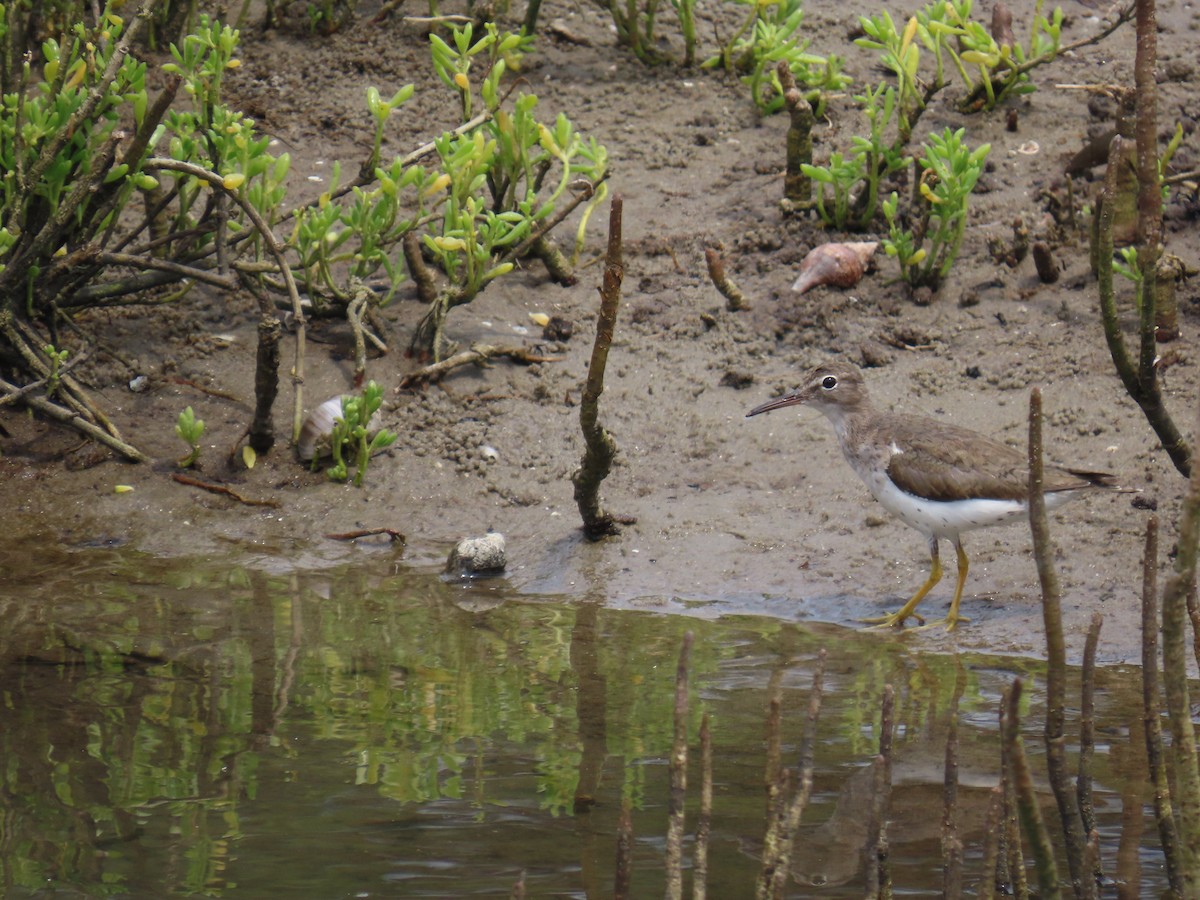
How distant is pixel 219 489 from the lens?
7664mm

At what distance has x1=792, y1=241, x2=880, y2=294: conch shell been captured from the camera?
8.59 m

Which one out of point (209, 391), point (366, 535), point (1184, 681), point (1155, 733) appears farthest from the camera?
point (209, 391)

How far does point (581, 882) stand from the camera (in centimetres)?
408

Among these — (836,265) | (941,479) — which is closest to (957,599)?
(941,479)

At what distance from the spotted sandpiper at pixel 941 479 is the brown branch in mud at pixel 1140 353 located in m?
1.39

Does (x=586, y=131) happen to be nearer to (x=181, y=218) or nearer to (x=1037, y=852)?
(x=181, y=218)

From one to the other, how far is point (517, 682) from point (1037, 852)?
2.96m

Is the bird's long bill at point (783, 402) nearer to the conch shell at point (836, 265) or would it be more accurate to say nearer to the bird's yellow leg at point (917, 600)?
the bird's yellow leg at point (917, 600)

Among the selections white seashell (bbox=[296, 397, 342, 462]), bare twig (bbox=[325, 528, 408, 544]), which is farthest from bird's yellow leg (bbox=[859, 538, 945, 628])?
white seashell (bbox=[296, 397, 342, 462])

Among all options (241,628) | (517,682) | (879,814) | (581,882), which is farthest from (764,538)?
(879,814)

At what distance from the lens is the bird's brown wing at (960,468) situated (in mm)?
6594

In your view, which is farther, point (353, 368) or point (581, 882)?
point (353, 368)

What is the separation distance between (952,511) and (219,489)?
3656mm

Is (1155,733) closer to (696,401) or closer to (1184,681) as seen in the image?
(1184,681)
